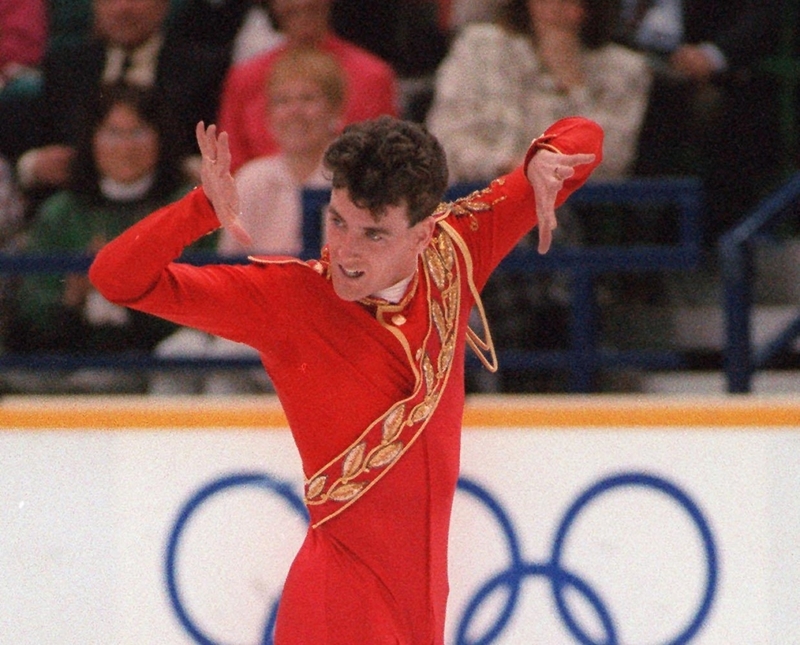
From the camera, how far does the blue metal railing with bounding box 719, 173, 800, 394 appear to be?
180 inches

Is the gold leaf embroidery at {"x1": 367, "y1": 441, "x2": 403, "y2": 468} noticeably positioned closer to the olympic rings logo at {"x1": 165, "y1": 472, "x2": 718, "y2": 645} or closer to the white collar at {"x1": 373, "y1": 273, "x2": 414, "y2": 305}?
the white collar at {"x1": 373, "y1": 273, "x2": 414, "y2": 305}

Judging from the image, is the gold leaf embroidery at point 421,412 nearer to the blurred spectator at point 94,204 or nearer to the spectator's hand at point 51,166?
the blurred spectator at point 94,204

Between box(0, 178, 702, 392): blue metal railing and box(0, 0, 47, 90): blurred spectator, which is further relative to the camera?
box(0, 0, 47, 90): blurred spectator

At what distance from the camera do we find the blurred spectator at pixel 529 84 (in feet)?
16.5

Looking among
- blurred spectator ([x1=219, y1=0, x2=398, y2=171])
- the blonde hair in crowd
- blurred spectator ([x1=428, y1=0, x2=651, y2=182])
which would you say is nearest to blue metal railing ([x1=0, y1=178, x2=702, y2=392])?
blurred spectator ([x1=428, y1=0, x2=651, y2=182])

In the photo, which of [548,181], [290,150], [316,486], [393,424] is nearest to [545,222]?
[548,181]

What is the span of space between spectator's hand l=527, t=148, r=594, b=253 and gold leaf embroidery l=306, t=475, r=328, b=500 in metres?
0.65

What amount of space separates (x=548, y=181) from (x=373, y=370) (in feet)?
1.77

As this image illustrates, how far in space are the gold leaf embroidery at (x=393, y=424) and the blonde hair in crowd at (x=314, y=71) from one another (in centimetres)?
263

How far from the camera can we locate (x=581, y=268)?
14.9 ft

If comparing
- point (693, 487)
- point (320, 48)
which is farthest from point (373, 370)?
point (320, 48)

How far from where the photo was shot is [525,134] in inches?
199

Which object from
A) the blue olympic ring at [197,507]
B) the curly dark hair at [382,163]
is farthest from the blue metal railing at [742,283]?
the curly dark hair at [382,163]

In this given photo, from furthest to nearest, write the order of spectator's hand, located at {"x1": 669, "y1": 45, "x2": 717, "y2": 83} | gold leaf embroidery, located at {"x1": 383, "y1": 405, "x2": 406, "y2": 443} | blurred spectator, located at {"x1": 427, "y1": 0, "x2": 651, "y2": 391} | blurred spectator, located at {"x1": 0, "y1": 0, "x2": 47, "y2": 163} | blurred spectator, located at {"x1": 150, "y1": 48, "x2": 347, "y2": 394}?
blurred spectator, located at {"x1": 0, "y1": 0, "x2": 47, "y2": 163} < spectator's hand, located at {"x1": 669, "y1": 45, "x2": 717, "y2": 83} < blurred spectator, located at {"x1": 150, "y1": 48, "x2": 347, "y2": 394} < blurred spectator, located at {"x1": 427, "y1": 0, "x2": 651, "y2": 391} < gold leaf embroidery, located at {"x1": 383, "y1": 405, "x2": 406, "y2": 443}
